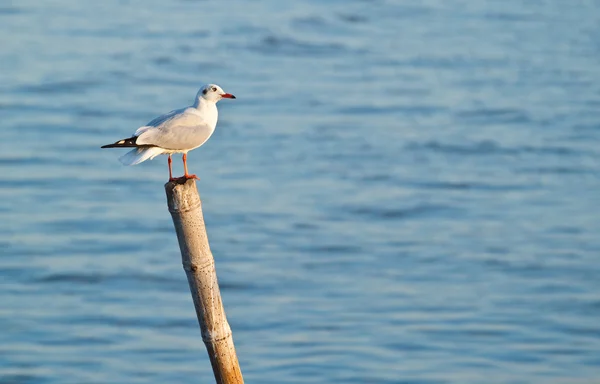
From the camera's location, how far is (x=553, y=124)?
20547mm

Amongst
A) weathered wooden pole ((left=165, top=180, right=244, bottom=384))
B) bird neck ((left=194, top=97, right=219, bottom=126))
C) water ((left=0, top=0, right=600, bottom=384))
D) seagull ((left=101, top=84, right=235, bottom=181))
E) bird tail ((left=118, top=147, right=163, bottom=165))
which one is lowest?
weathered wooden pole ((left=165, top=180, right=244, bottom=384))

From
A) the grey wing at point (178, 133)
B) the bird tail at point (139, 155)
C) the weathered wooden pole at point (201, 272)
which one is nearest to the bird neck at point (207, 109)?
the grey wing at point (178, 133)

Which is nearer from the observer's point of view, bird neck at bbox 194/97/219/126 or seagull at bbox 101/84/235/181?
seagull at bbox 101/84/235/181

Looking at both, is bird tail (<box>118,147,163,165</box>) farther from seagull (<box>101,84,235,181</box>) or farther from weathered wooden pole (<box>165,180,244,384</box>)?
weathered wooden pole (<box>165,180,244,384</box>)

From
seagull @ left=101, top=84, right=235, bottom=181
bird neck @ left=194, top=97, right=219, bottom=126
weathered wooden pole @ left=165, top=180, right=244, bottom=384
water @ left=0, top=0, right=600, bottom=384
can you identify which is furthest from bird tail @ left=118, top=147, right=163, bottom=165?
water @ left=0, top=0, right=600, bottom=384

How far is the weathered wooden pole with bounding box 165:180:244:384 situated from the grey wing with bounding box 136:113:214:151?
100cm

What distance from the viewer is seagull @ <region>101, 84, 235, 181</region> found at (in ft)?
25.1

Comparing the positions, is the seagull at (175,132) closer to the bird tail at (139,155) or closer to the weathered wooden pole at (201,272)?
the bird tail at (139,155)

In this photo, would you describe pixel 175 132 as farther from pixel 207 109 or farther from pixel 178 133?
pixel 207 109

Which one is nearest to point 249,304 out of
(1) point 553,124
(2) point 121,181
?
(2) point 121,181

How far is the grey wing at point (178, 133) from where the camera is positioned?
25.3ft

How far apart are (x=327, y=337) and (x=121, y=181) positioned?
593cm

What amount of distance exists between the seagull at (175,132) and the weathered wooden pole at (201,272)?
79 centimetres

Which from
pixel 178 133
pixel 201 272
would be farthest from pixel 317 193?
pixel 201 272
